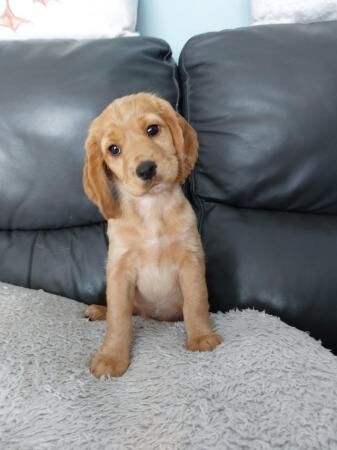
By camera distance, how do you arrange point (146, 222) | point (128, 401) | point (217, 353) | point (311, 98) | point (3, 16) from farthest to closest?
1. point (3, 16)
2. point (311, 98)
3. point (146, 222)
4. point (217, 353)
5. point (128, 401)

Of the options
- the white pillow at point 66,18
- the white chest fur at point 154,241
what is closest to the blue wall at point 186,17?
the white pillow at point 66,18

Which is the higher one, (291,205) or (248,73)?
(248,73)

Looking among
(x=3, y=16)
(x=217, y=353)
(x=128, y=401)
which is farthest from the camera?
(x=3, y=16)

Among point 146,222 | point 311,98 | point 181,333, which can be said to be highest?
point 311,98

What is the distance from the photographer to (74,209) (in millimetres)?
1448

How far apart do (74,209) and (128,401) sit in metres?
0.68

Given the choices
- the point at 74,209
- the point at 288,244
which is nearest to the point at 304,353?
the point at 288,244

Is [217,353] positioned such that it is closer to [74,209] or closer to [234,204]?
[234,204]

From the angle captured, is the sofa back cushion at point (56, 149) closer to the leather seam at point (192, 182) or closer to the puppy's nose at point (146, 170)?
the leather seam at point (192, 182)

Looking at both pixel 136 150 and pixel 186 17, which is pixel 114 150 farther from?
pixel 186 17

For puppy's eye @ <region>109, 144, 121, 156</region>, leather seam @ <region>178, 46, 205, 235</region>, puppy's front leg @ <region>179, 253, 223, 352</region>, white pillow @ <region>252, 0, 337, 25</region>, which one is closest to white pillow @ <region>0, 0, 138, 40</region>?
leather seam @ <region>178, 46, 205, 235</region>

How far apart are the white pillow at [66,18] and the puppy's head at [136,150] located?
627 millimetres

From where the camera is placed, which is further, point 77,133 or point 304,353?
point 77,133

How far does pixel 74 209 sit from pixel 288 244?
2.06 feet
